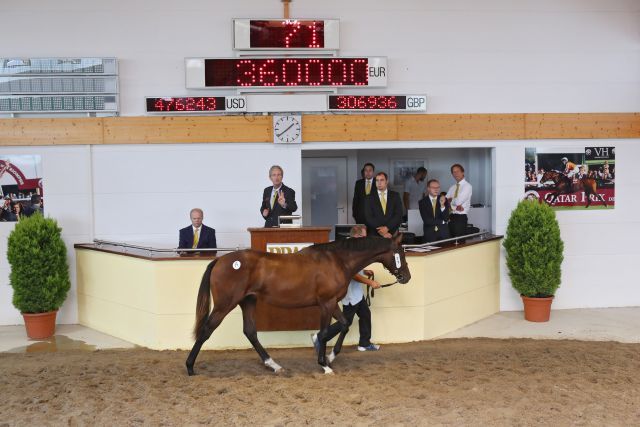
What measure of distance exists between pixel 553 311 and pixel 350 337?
11.0 feet

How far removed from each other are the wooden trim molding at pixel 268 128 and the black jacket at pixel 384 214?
110cm

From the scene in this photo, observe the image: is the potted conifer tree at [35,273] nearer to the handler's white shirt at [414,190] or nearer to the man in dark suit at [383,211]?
the man in dark suit at [383,211]

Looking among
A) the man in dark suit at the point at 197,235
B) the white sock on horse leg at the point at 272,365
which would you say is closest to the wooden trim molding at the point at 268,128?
the man in dark suit at the point at 197,235

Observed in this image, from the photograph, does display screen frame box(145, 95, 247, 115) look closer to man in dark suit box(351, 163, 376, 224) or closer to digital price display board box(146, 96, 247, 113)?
digital price display board box(146, 96, 247, 113)

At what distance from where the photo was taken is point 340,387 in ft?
18.7

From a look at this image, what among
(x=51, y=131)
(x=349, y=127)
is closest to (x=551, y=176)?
(x=349, y=127)

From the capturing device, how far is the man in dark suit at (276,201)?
26.3 ft

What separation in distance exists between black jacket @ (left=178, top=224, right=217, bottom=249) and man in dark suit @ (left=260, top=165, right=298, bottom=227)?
0.64 meters

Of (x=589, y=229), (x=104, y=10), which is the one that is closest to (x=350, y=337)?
(x=589, y=229)

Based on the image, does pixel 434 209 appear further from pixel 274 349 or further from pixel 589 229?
pixel 274 349

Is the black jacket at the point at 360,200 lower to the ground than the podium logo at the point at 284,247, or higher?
higher

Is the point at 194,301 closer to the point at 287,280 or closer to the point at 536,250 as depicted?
the point at 287,280

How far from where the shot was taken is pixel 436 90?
9.16 m

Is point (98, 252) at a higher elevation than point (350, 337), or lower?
higher
